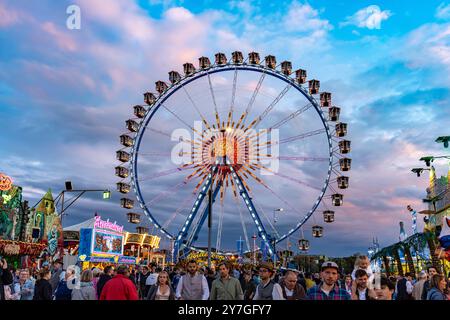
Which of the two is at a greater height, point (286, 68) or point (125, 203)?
point (286, 68)

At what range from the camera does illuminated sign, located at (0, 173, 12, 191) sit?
96.1ft

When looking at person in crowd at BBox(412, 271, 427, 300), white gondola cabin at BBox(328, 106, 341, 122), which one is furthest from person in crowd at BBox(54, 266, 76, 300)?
white gondola cabin at BBox(328, 106, 341, 122)

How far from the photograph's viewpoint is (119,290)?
19.8ft

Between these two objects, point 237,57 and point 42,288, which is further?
point 237,57

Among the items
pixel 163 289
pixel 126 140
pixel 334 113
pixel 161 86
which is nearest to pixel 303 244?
pixel 334 113

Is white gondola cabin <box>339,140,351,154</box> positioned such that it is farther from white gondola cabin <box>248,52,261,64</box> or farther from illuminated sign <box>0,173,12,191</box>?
illuminated sign <box>0,173,12,191</box>

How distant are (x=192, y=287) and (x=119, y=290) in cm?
157

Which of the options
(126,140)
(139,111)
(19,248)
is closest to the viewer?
(19,248)

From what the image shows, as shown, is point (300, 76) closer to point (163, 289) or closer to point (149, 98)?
point (149, 98)

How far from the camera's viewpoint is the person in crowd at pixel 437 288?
6141mm

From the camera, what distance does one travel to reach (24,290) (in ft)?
26.2

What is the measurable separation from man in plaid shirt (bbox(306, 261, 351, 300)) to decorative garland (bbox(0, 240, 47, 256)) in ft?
85.8

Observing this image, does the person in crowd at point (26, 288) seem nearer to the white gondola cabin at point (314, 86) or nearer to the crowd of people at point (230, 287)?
the crowd of people at point (230, 287)
